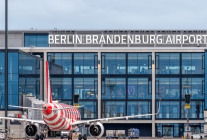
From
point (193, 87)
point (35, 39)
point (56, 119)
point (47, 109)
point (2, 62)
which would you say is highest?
point (35, 39)

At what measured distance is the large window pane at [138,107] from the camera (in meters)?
97.1

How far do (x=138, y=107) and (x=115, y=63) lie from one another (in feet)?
39.3

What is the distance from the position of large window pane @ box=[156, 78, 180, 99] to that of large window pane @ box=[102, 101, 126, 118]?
29.2 ft

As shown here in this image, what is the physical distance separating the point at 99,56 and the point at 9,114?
90.9ft

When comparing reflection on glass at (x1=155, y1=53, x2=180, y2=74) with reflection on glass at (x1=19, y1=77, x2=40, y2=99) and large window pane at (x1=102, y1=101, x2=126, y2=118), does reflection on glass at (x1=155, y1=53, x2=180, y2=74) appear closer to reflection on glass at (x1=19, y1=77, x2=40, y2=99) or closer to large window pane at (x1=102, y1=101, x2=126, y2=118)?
large window pane at (x1=102, y1=101, x2=126, y2=118)

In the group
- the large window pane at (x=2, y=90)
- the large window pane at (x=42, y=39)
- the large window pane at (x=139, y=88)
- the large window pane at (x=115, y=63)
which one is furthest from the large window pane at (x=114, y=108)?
the large window pane at (x=42, y=39)

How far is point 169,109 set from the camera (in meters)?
97.1

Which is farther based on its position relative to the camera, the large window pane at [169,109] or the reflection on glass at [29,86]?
the large window pane at [169,109]

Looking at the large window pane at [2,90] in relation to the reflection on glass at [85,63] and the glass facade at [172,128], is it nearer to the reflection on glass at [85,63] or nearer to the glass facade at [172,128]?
the reflection on glass at [85,63]

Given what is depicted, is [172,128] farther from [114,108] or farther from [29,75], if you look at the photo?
[29,75]

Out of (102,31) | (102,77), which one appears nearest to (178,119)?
(102,77)

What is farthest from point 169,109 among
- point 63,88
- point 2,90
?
point 2,90

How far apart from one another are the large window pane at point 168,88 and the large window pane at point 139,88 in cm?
253

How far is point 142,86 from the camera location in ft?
319
